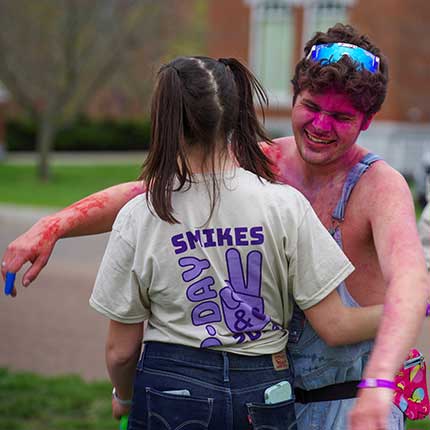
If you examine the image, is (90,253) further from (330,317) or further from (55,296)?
(330,317)

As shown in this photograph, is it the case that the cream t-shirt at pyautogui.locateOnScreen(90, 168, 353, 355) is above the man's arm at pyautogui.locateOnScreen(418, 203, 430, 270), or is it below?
above

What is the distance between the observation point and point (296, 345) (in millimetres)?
2461

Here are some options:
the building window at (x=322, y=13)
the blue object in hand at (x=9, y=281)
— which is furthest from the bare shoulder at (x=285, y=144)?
the building window at (x=322, y=13)

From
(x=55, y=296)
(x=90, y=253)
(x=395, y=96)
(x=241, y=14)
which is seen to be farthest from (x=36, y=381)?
(x=241, y=14)

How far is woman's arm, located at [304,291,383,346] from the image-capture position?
88.5 inches

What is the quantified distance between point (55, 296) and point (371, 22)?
→ 17.1 metres

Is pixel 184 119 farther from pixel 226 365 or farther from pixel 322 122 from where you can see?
pixel 226 365

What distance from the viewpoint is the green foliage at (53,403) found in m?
4.86

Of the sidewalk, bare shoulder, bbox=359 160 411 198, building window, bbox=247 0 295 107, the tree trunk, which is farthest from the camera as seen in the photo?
the sidewalk

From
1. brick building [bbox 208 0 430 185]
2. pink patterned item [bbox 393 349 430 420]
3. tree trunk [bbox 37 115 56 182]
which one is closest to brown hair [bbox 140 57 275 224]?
pink patterned item [bbox 393 349 430 420]

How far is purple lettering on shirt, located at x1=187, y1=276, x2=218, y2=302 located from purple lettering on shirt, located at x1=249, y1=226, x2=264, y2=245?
0.14m

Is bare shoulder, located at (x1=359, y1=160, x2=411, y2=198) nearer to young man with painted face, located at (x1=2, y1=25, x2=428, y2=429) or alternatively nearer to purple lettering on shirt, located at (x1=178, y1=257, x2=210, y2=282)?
young man with painted face, located at (x1=2, y1=25, x2=428, y2=429)

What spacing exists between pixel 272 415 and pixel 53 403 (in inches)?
123

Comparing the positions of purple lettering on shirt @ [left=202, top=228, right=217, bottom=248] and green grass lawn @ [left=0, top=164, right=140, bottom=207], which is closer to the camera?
purple lettering on shirt @ [left=202, top=228, right=217, bottom=248]
